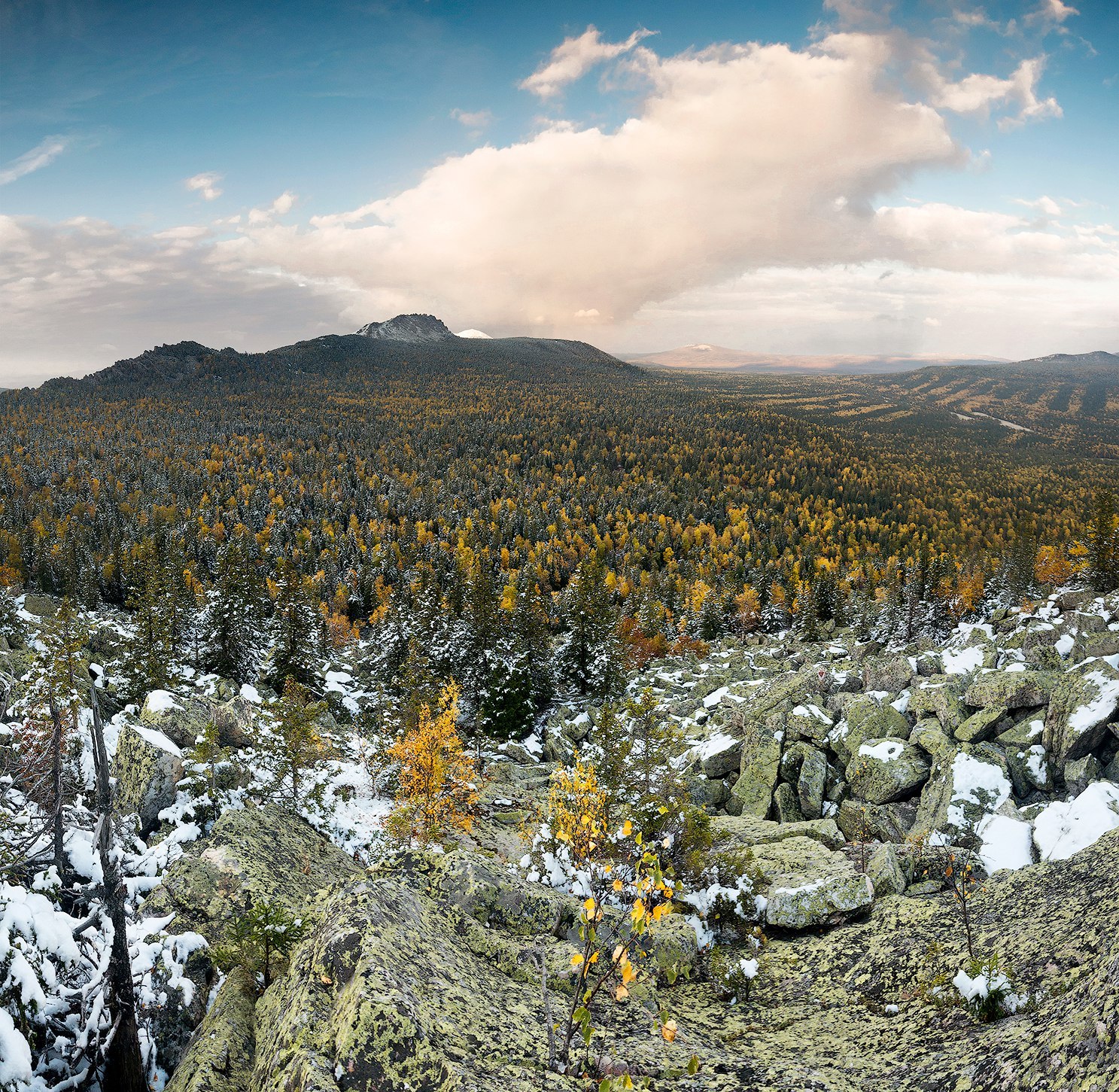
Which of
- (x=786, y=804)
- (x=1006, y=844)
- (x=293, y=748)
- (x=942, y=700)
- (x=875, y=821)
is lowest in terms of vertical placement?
(x=786, y=804)

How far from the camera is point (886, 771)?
2209 cm

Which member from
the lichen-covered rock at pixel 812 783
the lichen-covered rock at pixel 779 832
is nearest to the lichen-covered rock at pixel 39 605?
the lichen-covered rock at pixel 779 832

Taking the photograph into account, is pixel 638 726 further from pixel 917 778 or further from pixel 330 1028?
pixel 330 1028

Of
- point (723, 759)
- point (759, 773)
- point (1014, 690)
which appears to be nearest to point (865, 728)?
point (759, 773)

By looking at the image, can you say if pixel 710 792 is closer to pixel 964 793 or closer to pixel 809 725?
pixel 809 725

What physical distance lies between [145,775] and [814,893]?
19.2 meters

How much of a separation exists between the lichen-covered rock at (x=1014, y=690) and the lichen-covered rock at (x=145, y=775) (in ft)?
98.6

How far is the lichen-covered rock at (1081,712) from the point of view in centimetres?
1856

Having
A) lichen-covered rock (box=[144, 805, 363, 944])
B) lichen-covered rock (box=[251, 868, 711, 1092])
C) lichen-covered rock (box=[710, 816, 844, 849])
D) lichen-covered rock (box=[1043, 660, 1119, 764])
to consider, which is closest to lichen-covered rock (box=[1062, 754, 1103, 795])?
lichen-covered rock (box=[1043, 660, 1119, 764])

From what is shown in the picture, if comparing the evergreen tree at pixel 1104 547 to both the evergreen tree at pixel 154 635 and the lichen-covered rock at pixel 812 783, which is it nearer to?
the lichen-covered rock at pixel 812 783

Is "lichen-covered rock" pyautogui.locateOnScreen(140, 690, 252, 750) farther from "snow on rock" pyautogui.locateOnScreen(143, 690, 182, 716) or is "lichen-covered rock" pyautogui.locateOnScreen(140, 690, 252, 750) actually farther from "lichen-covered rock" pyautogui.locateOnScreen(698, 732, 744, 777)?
"lichen-covered rock" pyautogui.locateOnScreen(698, 732, 744, 777)

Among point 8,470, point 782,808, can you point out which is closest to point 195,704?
point 782,808

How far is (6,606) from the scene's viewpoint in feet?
180

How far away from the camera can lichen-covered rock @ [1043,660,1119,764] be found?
18562 mm
